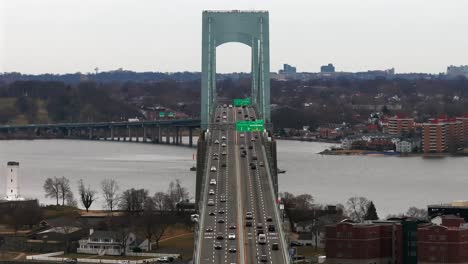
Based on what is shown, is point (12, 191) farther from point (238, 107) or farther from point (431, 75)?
point (431, 75)

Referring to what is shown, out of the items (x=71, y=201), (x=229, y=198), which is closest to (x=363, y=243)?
(x=229, y=198)

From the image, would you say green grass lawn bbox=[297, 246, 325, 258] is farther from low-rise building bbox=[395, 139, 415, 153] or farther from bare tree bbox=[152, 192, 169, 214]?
low-rise building bbox=[395, 139, 415, 153]

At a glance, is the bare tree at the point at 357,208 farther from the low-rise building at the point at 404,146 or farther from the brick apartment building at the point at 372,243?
the low-rise building at the point at 404,146

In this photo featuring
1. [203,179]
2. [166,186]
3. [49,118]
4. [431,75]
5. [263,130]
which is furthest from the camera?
[431,75]

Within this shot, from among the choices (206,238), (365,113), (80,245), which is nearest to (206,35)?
(80,245)

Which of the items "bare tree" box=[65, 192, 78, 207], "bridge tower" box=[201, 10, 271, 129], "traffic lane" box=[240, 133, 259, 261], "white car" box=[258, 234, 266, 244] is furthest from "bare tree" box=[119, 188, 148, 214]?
"white car" box=[258, 234, 266, 244]

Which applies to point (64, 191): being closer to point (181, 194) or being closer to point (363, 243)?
point (181, 194)
